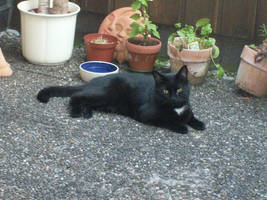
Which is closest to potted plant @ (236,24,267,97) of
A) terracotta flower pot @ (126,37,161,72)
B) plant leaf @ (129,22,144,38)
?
terracotta flower pot @ (126,37,161,72)

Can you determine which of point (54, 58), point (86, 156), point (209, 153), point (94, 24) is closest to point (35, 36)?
point (54, 58)

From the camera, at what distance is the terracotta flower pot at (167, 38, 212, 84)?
15.5ft

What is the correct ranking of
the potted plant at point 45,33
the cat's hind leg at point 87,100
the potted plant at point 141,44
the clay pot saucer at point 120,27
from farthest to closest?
the clay pot saucer at point 120,27 < the potted plant at point 141,44 < the potted plant at point 45,33 < the cat's hind leg at point 87,100

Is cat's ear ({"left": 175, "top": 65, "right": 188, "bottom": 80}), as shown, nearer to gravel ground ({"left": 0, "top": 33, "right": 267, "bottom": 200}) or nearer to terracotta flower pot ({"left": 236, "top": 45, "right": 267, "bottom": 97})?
gravel ground ({"left": 0, "top": 33, "right": 267, "bottom": 200})

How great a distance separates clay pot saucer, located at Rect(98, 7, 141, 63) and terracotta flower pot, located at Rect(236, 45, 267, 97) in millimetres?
1318

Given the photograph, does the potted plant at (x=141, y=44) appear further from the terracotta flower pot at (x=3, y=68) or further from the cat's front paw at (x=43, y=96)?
the terracotta flower pot at (x=3, y=68)

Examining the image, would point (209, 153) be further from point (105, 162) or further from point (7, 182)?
point (7, 182)

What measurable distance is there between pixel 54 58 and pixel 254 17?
2168mm

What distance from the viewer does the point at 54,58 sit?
16.7 ft

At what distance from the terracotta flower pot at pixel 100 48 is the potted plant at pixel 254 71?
4.47ft

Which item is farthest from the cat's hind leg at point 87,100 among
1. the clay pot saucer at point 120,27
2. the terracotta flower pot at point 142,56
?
the clay pot saucer at point 120,27

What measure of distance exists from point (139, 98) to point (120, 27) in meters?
1.51

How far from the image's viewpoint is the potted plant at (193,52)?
4746 millimetres

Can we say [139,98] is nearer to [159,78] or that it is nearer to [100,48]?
[159,78]
